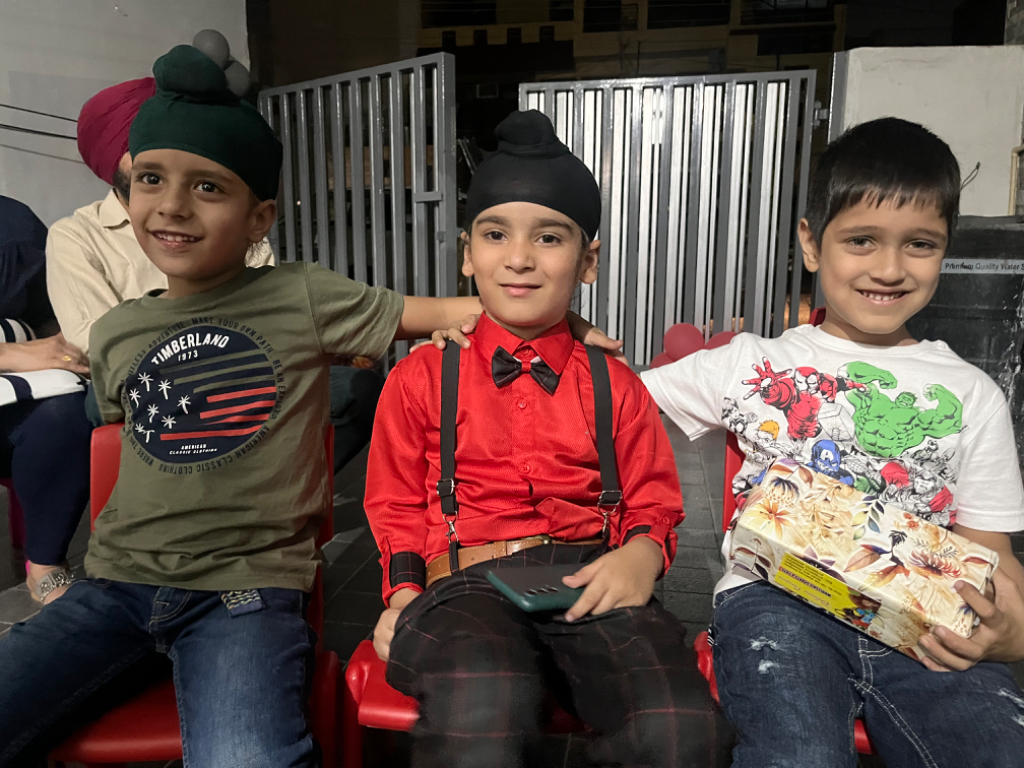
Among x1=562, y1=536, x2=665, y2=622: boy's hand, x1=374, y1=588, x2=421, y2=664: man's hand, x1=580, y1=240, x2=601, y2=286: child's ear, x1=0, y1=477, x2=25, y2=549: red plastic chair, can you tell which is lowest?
x1=0, y1=477, x2=25, y2=549: red plastic chair

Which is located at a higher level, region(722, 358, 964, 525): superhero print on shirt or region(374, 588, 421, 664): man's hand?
region(722, 358, 964, 525): superhero print on shirt

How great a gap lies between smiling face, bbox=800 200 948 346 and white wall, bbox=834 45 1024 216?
136 inches

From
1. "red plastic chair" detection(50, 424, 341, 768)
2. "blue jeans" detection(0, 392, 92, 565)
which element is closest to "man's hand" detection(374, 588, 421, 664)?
"red plastic chair" detection(50, 424, 341, 768)

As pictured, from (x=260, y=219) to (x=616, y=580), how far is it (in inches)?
37.7

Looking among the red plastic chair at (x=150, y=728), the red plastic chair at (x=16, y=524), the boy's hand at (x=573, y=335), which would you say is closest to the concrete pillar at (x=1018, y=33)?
the boy's hand at (x=573, y=335)

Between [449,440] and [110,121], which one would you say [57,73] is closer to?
[110,121]

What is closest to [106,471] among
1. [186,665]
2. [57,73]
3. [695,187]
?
[186,665]

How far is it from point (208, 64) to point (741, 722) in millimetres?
1383

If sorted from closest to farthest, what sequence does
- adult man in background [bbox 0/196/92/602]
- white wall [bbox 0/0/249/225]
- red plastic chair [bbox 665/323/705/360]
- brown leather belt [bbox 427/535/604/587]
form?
brown leather belt [bbox 427/535/604/587]
adult man in background [bbox 0/196/92/602]
white wall [bbox 0/0/249/225]
red plastic chair [bbox 665/323/705/360]

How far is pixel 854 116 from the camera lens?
423 cm

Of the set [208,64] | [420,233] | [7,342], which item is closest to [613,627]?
[208,64]

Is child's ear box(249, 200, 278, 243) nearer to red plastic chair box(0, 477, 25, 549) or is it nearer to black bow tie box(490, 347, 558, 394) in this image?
black bow tie box(490, 347, 558, 394)

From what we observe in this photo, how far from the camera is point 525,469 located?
1233mm

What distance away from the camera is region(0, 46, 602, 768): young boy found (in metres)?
1.11
